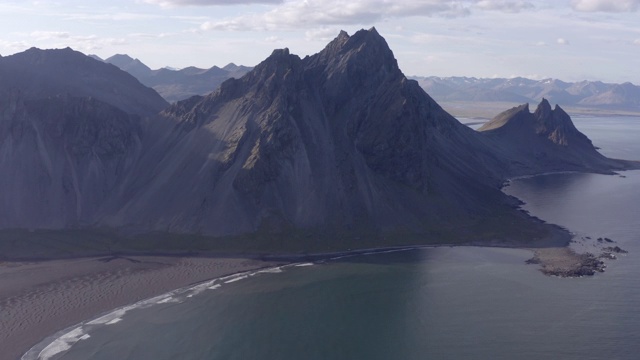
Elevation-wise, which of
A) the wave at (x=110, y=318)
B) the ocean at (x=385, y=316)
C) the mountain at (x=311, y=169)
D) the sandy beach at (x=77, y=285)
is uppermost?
the mountain at (x=311, y=169)

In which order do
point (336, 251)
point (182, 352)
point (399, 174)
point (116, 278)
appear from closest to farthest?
point (182, 352) → point (116, 278) → point (336, 251) → point (399, 174)

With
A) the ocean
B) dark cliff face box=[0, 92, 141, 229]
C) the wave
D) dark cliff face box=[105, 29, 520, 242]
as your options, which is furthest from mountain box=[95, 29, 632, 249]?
the wave

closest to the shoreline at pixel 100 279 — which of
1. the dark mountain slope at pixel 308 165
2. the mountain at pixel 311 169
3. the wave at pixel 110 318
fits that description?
the wave at pixel 110 318

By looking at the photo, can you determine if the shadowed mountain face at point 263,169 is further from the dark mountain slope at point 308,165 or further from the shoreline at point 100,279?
the shoreline at point 100,279

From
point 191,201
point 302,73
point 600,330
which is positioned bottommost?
point 600,330

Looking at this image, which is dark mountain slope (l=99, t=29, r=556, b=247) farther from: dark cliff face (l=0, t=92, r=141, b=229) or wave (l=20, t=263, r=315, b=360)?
wave (l=20, t=263, r=315, b=360)

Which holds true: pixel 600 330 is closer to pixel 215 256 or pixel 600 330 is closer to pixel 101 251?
pixel 215 256

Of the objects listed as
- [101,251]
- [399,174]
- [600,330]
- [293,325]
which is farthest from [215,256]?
[600,330]
